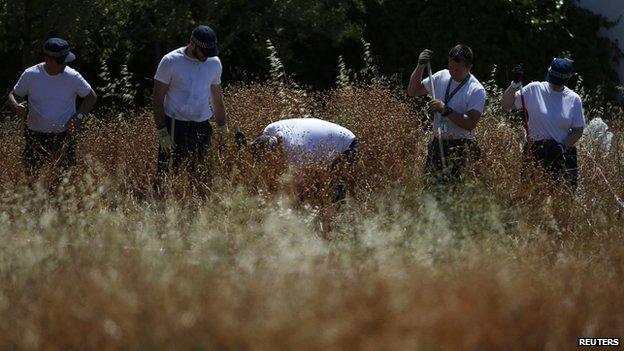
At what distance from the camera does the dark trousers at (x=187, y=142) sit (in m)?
8.00

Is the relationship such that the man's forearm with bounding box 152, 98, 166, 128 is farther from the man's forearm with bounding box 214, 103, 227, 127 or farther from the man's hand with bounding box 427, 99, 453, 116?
the man's hand with bounding box 427, 99, 453, 116

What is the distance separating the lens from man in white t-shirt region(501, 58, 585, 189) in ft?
27.0

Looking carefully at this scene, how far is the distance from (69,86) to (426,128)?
10.1 feet

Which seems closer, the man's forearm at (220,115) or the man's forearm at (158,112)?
the man's forearm at (158,112)

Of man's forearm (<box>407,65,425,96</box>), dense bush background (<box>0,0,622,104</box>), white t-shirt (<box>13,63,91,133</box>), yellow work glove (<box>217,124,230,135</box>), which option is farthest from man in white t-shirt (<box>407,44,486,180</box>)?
dense bush background (<box>0,0,622,104</box>)

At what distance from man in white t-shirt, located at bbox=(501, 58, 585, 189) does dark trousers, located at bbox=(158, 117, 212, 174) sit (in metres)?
2.12

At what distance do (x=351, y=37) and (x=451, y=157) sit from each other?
596 centimetres

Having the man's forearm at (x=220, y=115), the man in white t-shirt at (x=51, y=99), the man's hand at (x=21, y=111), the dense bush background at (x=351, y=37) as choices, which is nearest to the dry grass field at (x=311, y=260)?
the man in white t-shirt at (x=51, y=99)

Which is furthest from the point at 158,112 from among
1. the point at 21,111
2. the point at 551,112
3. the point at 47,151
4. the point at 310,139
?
the point at 551,112

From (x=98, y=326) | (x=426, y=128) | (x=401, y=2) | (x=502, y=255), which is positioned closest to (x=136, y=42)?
(x=401, y=2)

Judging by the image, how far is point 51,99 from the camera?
8562 mm

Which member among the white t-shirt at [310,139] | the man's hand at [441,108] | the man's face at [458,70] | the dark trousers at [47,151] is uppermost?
the man's face at [458,70]

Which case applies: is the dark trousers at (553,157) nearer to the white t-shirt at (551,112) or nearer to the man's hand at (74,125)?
the white t-shirt at (551,112)

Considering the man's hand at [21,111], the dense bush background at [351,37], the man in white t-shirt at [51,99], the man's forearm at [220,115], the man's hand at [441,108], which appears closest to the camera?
the man's hand at [441,108]
